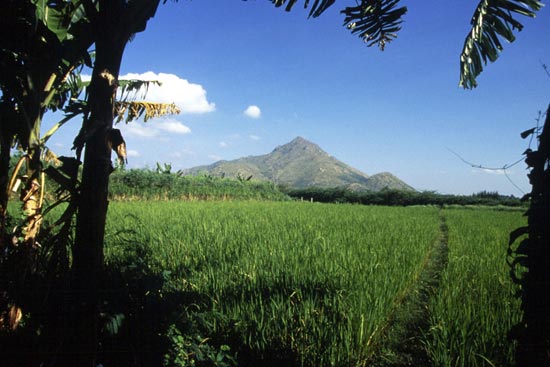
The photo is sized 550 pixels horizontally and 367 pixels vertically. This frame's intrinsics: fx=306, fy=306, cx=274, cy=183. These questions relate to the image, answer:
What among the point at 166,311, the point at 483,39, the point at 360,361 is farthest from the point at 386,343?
the point at 483,39

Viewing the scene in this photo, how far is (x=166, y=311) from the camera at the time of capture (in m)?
1.97

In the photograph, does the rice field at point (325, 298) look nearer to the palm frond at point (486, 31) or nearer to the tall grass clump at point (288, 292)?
the tall grass clump at point (288, 292)

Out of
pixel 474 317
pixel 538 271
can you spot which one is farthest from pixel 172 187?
pixel 538 271

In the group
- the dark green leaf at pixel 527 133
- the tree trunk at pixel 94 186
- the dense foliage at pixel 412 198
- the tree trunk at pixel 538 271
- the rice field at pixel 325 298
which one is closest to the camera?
the tree trunk at pixel 538 271

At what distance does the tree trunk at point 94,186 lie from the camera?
60.7 inches

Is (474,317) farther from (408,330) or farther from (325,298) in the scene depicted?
(325,298)

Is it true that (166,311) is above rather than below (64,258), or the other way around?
below

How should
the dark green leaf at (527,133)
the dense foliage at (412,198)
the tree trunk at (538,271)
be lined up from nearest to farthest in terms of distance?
the tree trunk at (538,271), the dark green leaf at (527,133), the dense foliage at (412,198)

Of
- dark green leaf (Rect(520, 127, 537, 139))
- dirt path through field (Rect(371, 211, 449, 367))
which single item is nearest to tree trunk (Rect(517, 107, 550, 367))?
dark green leaf (Rect(520, 127, 537, 139))

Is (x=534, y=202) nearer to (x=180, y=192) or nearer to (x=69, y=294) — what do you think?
(x=69, y=294)

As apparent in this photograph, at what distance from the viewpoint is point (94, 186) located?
5.12 ft

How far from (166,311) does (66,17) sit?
2.17 m

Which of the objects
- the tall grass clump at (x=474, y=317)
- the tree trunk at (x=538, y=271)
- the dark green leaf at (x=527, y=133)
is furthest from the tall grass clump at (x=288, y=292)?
the dark green leaf at (x=527, y=133)

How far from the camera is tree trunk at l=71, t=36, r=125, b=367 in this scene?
154 cm
